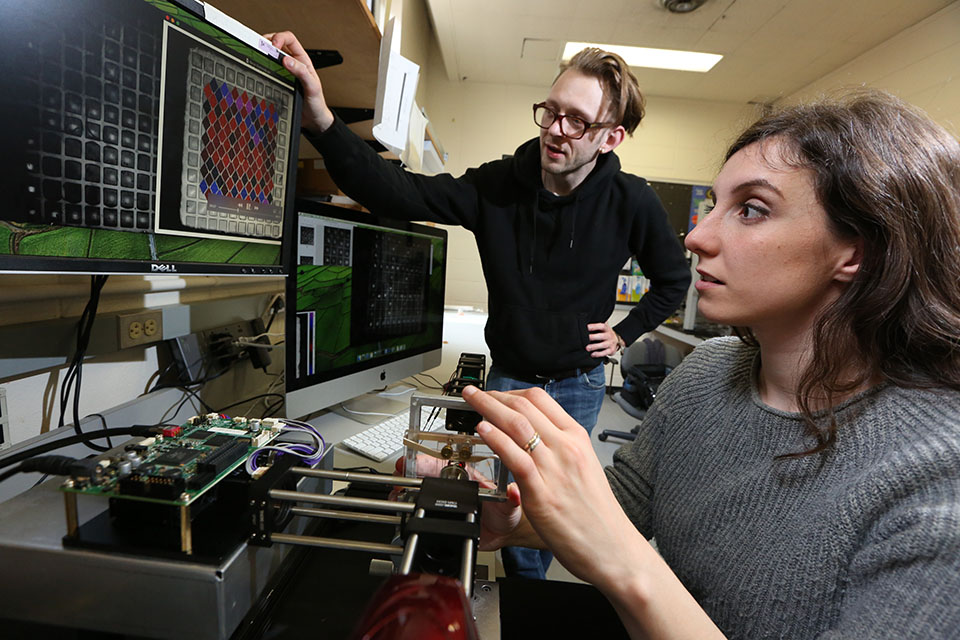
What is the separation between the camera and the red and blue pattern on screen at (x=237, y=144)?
60 cm

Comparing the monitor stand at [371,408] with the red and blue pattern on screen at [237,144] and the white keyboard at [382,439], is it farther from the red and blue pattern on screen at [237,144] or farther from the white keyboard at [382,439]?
the red and blue pattern on screen at [237,144]

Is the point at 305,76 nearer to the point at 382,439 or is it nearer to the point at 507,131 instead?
the point at 382,439

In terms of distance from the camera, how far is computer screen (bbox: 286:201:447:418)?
943 mm

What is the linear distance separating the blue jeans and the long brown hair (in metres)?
0.74

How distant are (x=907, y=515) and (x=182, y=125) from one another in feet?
3.04

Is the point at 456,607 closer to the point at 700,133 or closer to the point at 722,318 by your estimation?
the point at 722,318

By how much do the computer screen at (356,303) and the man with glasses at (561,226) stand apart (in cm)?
13

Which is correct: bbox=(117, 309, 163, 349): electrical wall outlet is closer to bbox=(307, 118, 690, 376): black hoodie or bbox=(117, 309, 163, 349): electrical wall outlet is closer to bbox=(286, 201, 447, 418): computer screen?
bbox=(286, 201, 447, 418): computer screen

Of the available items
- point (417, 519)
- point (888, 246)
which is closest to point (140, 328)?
point (417, 519)

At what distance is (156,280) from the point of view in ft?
3.10

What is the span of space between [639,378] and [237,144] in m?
2.56

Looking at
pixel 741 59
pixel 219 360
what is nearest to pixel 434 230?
pixel 219 360

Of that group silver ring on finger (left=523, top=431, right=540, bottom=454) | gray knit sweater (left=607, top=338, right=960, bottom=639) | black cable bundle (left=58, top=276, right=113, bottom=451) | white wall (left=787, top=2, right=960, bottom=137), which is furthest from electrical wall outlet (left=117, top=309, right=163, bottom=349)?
white wall (left=787, top=2, right=960, bottom=137)

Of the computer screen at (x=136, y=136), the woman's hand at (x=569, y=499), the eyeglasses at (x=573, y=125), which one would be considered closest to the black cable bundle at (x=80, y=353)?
the computer screen at (x=136, y=136)
